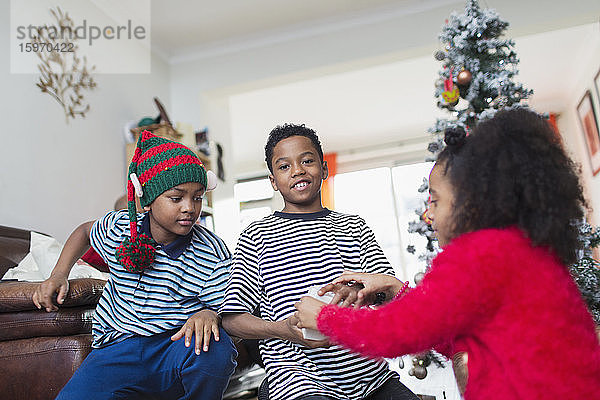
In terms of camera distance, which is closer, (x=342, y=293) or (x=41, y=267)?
(x=342, y=293)

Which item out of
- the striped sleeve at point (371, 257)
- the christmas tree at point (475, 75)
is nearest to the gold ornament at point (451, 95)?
the christmas tree at point (475, 75)

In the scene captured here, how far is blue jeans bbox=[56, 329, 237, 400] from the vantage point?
127cm

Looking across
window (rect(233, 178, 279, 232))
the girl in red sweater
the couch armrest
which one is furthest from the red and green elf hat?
window (rect(233, 178, 279, 232))

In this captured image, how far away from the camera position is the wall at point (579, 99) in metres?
4.64

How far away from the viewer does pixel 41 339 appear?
4.82 feet

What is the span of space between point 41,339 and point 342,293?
916 mm

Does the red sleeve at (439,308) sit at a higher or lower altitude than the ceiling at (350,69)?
lower

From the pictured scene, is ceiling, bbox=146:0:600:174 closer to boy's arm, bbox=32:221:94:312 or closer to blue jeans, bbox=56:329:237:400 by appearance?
boy's arm, bbox=32:221:94:312

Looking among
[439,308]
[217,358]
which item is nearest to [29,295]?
[217,358]

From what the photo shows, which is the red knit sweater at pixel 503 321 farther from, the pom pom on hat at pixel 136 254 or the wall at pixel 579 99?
the wall at pixel 579 99

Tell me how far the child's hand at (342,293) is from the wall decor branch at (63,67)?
2.47 m

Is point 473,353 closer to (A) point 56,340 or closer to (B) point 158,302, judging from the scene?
(B) point 158,302

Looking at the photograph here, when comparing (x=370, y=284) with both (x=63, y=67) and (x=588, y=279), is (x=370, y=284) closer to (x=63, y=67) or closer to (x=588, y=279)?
(x=588, y=279)

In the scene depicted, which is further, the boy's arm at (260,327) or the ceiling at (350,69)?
the ceiling at (350,69)
